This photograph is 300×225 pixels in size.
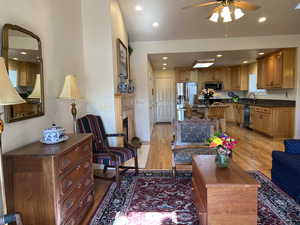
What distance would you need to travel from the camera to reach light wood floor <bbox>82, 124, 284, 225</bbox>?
2.97 meters

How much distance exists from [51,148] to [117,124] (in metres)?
1.85

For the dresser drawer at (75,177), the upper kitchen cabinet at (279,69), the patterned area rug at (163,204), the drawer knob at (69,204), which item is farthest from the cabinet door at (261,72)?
the drawer knob at (69,204)

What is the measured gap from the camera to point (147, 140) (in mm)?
5410

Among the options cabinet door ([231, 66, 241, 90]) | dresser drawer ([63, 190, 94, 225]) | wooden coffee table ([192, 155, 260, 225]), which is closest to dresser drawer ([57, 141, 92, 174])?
dresser drawer ([63, 190, 94, 225])

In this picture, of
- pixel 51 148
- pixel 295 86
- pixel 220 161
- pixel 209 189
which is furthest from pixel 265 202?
pixel 295 86

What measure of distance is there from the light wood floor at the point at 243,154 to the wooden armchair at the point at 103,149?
1.31 feet

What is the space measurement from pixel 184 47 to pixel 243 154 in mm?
2957

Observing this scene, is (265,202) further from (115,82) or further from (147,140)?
(147,140)

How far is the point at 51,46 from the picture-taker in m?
2.42

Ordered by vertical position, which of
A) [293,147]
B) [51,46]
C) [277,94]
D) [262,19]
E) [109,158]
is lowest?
[109,158]

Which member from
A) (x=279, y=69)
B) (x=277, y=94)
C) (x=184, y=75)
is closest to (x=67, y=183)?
(x=279, y=69)

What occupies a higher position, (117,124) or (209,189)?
(117,124)

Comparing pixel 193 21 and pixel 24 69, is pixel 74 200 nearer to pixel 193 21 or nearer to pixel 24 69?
pixel 24 69

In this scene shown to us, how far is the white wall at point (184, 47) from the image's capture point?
4.96 meters
